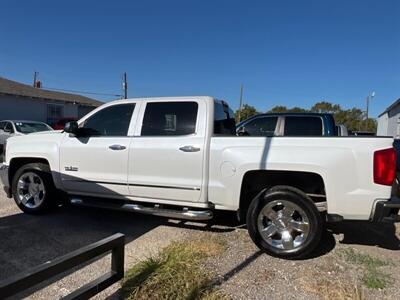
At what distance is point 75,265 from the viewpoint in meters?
2.84

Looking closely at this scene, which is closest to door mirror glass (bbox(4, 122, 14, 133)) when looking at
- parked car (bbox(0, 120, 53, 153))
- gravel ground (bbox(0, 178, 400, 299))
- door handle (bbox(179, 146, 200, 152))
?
parked car (bbox(0, 120, 53, 153))

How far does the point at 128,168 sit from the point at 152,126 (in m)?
0.70

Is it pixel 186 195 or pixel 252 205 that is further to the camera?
pixel 186 195

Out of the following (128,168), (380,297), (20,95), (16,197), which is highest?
(20,95)

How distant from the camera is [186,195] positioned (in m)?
4.79

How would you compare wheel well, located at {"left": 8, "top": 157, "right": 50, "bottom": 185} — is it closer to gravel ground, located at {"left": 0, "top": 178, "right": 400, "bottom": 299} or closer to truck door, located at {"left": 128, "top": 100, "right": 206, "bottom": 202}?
gravel ground, located at {"left": 0, "top": 178, "right": 400, "bottom": 299}

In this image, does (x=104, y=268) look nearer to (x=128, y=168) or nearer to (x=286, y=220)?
(x=128, y=168)

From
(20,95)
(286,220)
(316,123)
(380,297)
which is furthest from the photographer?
(20,95)

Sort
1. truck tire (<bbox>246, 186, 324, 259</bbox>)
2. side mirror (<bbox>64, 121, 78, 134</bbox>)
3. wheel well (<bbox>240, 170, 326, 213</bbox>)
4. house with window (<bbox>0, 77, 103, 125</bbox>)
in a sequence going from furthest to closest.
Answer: house with window (<bbox>0, 77, 103, 125</bbox>) → side mirror (<bbox>64, 121, 78, 134</bbox>) → wheel well (<bbox>240, 170, 326, 213</bbox>) → truck tire (<bbox>246, 186, 324, 259</bbox>)

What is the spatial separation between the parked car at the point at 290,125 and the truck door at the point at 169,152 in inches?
119

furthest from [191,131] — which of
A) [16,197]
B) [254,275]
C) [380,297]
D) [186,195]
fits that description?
[16,197]

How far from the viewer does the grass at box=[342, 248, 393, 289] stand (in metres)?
3.73

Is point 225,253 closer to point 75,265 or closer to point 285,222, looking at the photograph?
point 285,222

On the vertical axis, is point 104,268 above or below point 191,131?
below
